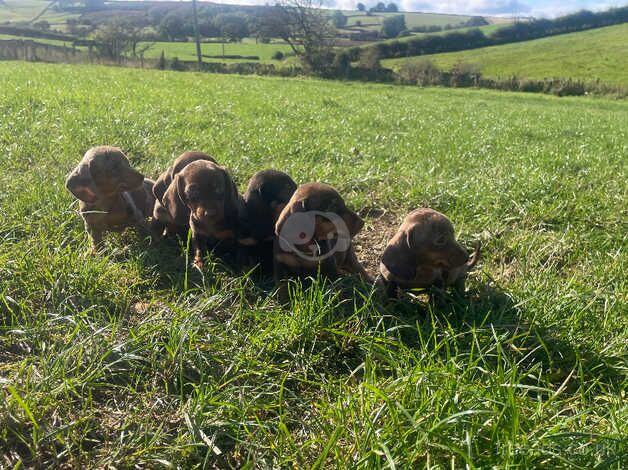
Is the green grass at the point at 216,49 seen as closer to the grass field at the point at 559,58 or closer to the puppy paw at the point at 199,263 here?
the grass field at the point at 559,58

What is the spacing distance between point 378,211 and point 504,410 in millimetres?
3910

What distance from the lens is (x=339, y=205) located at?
3471mm

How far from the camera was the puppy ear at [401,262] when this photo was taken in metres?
3.40

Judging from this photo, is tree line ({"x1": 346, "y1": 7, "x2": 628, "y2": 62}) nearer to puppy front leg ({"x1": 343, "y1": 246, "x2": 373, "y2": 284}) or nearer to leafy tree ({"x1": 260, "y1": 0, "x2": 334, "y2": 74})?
Answer: leafy tree ({"x1": 260, "y1": 0, "x2": 334, "y2": 74})

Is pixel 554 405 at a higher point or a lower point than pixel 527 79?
lower

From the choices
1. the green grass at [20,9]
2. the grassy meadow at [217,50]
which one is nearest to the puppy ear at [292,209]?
the grassy meadow at [217,50]

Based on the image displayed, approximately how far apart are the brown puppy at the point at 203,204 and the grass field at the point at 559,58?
49.9m

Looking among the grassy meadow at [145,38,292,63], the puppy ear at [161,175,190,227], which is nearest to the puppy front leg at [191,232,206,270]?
the puppy ear at [161,175,190,227]

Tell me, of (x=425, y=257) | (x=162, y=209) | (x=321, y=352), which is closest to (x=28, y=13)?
(x=162, y=209)

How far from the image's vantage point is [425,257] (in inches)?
132

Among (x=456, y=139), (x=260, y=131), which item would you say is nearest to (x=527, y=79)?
(x=456, y=139)

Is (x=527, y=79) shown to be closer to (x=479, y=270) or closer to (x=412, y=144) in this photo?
(x=412, y=144)

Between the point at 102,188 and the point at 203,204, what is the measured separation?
3.51ft

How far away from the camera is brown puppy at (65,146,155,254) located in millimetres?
4051
